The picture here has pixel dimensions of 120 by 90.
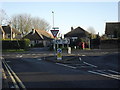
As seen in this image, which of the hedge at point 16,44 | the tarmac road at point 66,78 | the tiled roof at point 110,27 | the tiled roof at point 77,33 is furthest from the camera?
the tiled roof at point 77,33

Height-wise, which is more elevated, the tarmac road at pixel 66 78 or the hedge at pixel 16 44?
the hedge at pixel 16 44

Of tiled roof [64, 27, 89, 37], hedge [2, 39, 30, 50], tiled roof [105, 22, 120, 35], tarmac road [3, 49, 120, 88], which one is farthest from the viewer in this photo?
tiled roof [64, 27, 89, 37]

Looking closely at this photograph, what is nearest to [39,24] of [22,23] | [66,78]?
[22,23]

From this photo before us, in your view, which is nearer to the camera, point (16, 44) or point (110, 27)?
point (16, 44)

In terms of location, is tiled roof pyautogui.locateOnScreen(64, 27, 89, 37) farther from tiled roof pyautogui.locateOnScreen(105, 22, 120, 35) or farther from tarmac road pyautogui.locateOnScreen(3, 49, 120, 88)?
tarmac road pyautogui.locateOnScreen(3, 49, 120, 88)

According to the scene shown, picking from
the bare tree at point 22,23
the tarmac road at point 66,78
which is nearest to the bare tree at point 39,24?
the bare tree at point 22,23

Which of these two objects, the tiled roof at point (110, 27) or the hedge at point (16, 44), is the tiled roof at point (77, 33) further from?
the hedge at point (16, 44)

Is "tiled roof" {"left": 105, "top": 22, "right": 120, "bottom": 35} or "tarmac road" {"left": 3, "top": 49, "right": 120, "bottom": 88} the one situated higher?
"tiled roof" {"left": 105, "top": 22, "right": 120, "bottom": 35}

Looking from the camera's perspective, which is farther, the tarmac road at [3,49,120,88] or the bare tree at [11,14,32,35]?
the bare tree at [11,14,32,35]

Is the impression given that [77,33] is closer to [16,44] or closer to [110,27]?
[110,27]

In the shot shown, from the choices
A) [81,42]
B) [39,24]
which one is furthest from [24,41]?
[39,24]

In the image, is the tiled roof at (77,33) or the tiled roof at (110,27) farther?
the tiled roof at (77,33)

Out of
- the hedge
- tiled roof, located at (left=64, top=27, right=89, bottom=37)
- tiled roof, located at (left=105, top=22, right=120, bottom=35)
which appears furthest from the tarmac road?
tiled roof, located at (left=64, top=27, right=89, bottom=37)

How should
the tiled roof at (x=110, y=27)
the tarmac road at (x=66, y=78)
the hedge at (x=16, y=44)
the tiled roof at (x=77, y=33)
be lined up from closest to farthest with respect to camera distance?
1. the tarmac road at (x=66, y=78)
2. the hedge at (x=16, y=44)
3. the tiled roof at (x=110, y=27)
4. the tiled roof at (x=77, y=33)
